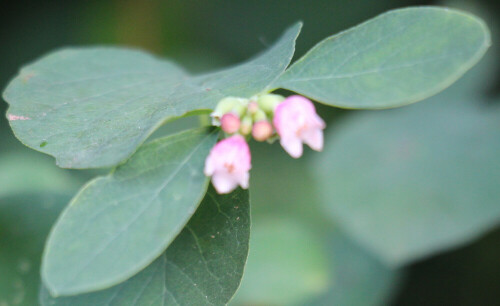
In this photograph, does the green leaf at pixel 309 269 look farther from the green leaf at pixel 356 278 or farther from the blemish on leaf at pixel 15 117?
the blemish on leaf at pixel 15 117

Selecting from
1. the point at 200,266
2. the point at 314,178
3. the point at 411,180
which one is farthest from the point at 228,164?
the point at 314,178

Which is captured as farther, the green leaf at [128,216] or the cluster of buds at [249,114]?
the cluster of buds at [249,114]

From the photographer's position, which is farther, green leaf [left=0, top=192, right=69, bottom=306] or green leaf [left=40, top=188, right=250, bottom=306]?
green leaf [left=0, top=192, right=69, bottom=306]

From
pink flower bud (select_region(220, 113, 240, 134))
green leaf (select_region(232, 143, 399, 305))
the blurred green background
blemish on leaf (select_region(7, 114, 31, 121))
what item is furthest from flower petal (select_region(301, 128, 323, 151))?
green leaf (select_region(232, 143, 399, 305))

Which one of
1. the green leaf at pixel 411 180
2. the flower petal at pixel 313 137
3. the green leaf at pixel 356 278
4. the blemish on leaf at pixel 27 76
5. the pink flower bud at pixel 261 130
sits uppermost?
the pink flower bud at pixel 261 130

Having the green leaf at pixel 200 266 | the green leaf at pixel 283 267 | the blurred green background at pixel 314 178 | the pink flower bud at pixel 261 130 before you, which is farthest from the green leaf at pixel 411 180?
the pink flower bud at pixel 261 130

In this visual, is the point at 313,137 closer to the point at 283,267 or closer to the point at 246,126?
the point at 246,126

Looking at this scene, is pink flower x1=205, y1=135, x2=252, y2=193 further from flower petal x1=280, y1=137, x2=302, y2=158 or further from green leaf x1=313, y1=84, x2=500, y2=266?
green leaf x1=313, y1=84, x2=500, y2=266

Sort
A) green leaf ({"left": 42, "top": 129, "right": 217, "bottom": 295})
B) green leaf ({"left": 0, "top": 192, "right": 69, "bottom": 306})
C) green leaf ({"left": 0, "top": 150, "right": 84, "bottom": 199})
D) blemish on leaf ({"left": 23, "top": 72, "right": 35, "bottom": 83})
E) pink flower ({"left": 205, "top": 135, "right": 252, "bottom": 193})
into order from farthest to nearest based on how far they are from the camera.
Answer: green leaf ({"left": 0, "top": 150, "right": 84, "bottom": 199}) → green leaf ({"left": 0, "top": 192, "right": 69, "bottom": 306}) → blemish on leaf ({"left": 23, "top": 72, "right": 35, "bottom": 83}) → pink flower ({"left": 205, "top": 135, "right": 252, "bottom": 193}) → green leaf ({"left": 42, "top": 129, "right": 217, "bottom": 295})
